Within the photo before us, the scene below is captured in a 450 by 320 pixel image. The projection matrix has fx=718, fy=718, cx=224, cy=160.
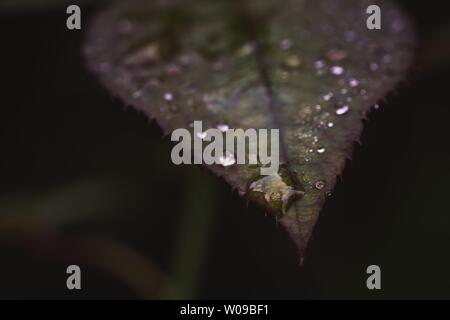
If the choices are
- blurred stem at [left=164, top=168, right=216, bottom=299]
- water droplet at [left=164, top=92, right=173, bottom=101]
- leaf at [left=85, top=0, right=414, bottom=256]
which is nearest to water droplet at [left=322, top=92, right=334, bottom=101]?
leaf at [left=85, top=0, right=414, bottom=256]

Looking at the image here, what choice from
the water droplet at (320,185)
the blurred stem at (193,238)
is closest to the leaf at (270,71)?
the water droplet at (320,185)

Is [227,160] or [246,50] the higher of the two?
[246,50]

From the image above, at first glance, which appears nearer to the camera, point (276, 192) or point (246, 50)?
point (276, 192)

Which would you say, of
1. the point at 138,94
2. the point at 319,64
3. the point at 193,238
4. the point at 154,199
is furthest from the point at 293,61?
the point at 154,199

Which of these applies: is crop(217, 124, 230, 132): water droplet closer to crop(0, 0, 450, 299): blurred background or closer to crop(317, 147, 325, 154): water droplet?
crop(317, 147, 325, 154): water droplet

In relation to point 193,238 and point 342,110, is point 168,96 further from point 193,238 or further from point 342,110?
point 193,238
